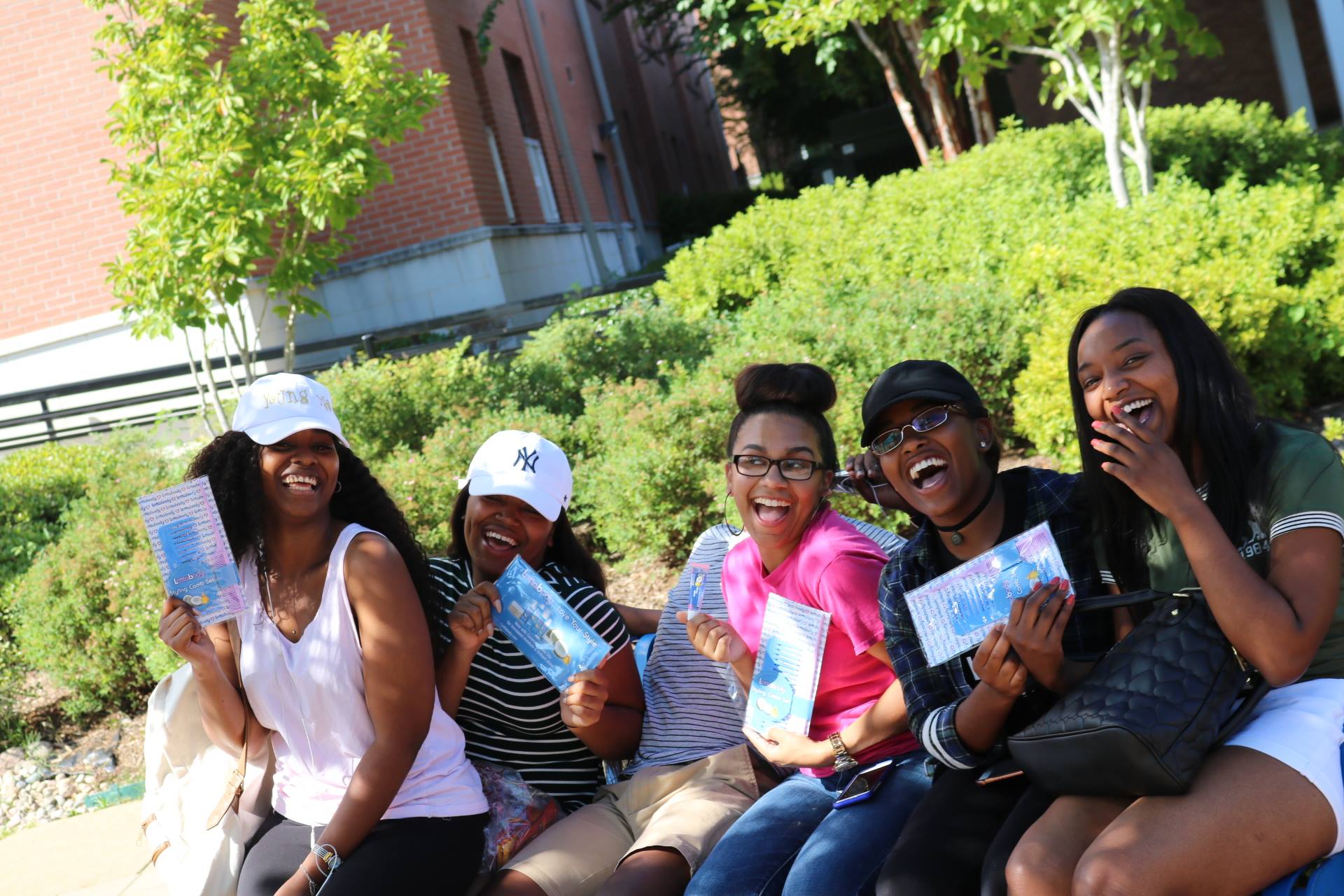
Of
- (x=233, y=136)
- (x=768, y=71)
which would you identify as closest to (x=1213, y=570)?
(x=233, y=136)

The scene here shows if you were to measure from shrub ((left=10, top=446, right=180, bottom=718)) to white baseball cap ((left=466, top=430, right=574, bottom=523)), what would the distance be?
4032 millimetres

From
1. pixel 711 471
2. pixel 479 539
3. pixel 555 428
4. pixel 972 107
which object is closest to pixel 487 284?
pixel 972 107

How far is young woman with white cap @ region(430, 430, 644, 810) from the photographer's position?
343 centimetres

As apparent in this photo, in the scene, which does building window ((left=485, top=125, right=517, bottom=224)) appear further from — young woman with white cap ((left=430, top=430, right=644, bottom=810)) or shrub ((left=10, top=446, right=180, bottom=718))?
young woman with white cap ((left=430, top=430, right=644, bottom=810))

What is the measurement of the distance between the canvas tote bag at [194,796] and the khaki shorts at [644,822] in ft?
2.58

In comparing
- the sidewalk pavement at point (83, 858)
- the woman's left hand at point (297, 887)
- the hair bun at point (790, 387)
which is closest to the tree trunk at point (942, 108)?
the sidewalk pavement at point (83, 858)

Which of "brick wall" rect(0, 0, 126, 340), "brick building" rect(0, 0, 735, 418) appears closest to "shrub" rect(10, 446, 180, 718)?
"brick building" rect(0, 0, 735, 418)

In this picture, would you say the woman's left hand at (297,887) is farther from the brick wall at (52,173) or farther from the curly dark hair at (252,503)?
the brick wall at (52,173)

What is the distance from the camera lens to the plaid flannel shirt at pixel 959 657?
286 cm

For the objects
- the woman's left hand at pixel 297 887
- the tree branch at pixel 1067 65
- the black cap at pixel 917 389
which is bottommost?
the woman's left hand at pixel 297 887

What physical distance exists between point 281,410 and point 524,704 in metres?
1.11

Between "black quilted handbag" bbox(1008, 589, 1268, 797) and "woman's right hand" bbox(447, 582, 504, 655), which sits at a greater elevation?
"woman's right hand" bbox(447, 582, 504, 655)

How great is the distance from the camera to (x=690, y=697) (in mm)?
3600

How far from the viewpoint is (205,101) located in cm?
826
